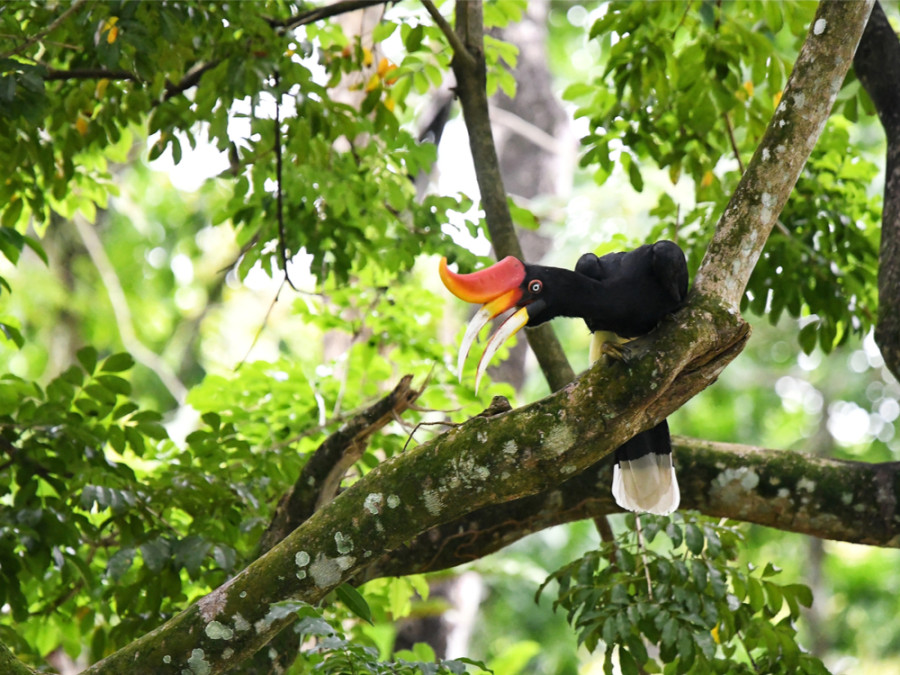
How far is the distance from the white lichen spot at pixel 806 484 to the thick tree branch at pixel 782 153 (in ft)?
3.13

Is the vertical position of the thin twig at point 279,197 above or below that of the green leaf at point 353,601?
above

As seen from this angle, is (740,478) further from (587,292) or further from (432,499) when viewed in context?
(432,499)

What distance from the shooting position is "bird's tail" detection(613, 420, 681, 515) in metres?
2.84

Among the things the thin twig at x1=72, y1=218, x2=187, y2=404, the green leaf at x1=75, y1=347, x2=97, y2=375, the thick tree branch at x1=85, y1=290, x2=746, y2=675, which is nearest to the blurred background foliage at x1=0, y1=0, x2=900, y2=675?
the green leaf at x1=75, y1=347, x2=97, y2=375

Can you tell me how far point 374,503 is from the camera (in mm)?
2283

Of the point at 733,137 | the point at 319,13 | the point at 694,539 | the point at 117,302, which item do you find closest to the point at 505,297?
the point at 694,539

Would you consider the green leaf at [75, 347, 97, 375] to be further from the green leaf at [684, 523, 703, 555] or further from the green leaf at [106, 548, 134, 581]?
the green leaf at [684, 523, 703, 555]

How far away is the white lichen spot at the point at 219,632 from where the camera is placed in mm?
2250

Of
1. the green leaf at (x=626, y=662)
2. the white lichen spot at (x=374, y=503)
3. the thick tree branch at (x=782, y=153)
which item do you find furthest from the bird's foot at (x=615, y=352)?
the green leaf at (x=626, y=662)

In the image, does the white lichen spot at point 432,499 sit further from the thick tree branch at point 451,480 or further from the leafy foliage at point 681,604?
the leafy foliage at point 681,604

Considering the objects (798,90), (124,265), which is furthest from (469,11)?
(124,265)

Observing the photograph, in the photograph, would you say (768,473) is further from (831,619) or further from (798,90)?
(831,619)

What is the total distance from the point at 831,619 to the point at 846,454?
6.17 feet

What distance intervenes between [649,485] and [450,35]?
1.76 m
